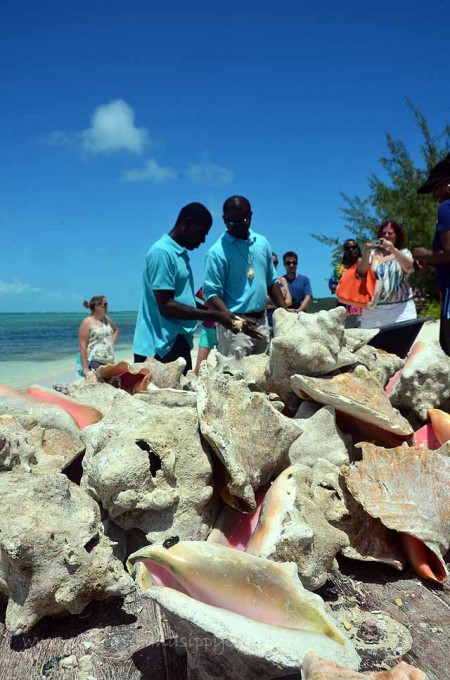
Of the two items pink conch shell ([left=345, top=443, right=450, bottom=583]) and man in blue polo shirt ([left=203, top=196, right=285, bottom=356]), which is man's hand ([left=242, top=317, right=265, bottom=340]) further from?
pink conch shell ([left=345, top=443, right=450, bottom=583])

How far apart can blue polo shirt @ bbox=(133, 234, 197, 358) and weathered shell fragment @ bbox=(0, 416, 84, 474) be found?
1417mm

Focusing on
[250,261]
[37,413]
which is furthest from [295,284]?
[37,413]

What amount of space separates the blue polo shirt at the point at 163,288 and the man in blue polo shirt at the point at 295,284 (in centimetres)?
361

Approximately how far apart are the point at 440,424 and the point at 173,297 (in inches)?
67.0

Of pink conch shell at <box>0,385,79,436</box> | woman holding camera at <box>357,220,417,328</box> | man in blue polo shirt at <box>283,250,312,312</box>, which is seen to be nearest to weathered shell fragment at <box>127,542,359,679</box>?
pink conch shell at <box>0,385,79,436</box>

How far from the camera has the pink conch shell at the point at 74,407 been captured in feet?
6.89

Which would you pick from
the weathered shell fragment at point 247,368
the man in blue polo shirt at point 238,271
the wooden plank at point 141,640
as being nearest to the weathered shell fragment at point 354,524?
the wooden plank at point 141,640

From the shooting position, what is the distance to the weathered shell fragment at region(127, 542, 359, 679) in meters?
0.94

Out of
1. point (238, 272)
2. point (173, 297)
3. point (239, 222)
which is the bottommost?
point (173, 297)

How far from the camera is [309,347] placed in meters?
2.07

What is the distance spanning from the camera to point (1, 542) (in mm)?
1196

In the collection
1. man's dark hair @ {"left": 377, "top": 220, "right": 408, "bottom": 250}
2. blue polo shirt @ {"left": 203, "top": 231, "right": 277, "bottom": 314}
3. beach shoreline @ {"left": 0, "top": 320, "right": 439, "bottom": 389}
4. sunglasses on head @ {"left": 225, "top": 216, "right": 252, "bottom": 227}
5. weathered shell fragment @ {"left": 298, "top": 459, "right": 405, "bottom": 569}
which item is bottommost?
beach shoreline @ {"left": 0, "top": 320, "right": 439, "bottom": 389}

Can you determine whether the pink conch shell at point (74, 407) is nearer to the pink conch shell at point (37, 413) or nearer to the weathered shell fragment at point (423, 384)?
the pink conch shell at point (37, 413)

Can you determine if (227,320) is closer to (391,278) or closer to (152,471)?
(152,471)
